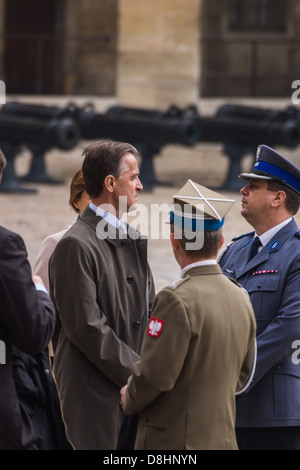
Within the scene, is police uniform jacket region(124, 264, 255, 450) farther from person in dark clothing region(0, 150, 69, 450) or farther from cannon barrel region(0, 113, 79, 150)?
cannon barrel region(0, 113, 79, 150)

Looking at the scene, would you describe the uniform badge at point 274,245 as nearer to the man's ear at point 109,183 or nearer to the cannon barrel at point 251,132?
the man's ear at point 109,183

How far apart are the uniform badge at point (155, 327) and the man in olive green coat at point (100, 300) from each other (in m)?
0.47

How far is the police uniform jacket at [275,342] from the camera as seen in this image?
133 inches

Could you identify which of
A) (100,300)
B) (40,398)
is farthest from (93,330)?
(40,398)

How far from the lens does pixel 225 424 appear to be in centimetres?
285

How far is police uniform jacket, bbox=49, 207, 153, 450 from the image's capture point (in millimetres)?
3283

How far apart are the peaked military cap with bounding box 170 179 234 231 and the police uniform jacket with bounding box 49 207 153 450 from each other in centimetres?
51

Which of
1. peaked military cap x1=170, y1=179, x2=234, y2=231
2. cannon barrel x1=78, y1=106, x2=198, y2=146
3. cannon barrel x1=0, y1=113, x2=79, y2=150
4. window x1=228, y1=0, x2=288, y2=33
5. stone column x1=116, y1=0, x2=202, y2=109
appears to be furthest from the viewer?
window x1=228, y1=0, x2=288, y2=33

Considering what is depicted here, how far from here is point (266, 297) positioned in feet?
11.3

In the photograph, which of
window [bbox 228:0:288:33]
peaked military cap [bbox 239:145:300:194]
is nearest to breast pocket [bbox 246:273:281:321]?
peaked military cap [bbox 239:145:300:194]

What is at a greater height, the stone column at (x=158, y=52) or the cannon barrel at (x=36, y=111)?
the stone column at (x=158, y=52)

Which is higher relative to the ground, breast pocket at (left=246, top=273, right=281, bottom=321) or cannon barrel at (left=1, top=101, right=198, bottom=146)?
breast pocket at (left=246, top=273, right=281, bottom=321)

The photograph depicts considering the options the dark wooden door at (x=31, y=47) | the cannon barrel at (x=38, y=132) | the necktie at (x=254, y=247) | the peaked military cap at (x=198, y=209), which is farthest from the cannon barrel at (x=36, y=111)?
the peaked military cap at (x=198, y=209)
